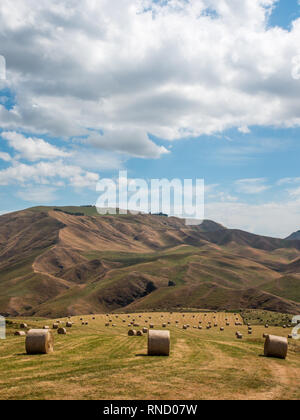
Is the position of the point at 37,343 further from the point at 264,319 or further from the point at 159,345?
the point at 264,319

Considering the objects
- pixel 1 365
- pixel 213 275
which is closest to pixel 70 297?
pixel 213 275

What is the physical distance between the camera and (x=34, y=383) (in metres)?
16.7

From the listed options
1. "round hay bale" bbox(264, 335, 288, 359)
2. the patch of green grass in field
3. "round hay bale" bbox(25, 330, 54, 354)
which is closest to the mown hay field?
"round hay bale" bbox(264, 335, 288, 359)

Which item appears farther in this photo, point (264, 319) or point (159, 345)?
point (264, 319)

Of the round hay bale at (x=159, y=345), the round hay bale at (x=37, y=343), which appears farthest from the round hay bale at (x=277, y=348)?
the round hay bale at (x=37, y=343)

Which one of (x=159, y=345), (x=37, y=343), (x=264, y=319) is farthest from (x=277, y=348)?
(x=264, y=319)

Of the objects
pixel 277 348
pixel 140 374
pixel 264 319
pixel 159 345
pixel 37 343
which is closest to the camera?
pixel 140 374

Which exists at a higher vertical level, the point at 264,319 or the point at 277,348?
the point at 277,348

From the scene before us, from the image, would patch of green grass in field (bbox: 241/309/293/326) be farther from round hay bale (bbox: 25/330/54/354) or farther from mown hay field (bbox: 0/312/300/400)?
round hay bale (bbox: 25/330/54/354)

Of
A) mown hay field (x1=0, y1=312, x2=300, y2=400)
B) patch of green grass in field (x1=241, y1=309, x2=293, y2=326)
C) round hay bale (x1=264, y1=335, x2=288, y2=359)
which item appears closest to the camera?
mown hay field (x1=0, y1=312, x2=300, y2=400)

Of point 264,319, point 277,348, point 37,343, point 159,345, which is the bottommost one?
point 264,319

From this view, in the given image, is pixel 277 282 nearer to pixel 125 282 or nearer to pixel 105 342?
pixel 125 282

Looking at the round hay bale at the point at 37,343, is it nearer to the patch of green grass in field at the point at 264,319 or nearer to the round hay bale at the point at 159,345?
the round hay bale at the point at 159,345
